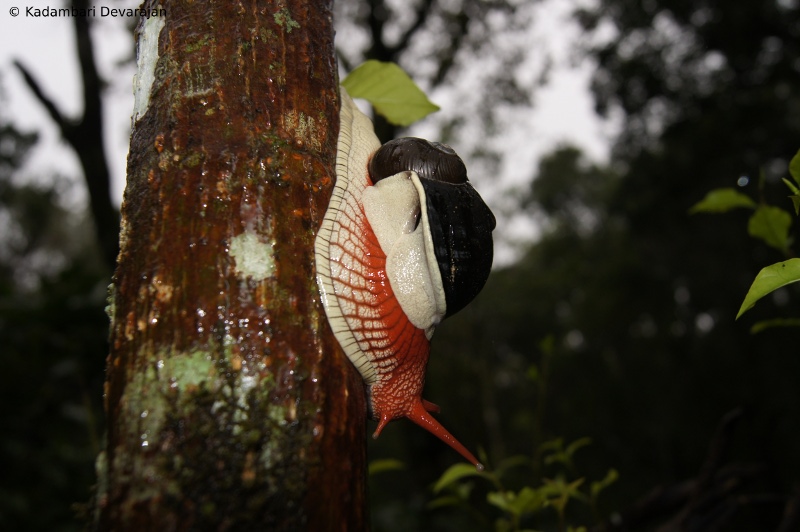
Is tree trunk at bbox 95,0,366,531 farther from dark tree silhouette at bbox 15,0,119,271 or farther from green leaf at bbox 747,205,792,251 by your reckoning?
dark tree silhouette at bbox 15,0,119,271

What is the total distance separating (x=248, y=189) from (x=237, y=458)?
40cm

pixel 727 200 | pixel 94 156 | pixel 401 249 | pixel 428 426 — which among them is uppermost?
pixel 94 156

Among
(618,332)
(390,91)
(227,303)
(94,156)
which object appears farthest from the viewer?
(618,332)

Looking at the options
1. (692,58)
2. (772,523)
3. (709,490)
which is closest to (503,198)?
(692,58)

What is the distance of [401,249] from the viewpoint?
3.52 feet

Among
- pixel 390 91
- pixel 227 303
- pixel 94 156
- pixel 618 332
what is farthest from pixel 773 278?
pixel 618 332

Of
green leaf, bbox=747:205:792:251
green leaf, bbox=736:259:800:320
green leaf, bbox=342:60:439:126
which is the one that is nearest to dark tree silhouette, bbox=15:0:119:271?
green leaf, bbox=342:60:439:126

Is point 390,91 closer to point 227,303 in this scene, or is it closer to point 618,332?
point 227,303

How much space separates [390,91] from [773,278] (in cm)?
102

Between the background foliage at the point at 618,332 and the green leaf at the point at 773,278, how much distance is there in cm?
76

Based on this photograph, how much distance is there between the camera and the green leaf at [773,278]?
0.84m

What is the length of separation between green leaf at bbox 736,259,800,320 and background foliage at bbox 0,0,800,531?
0.76m

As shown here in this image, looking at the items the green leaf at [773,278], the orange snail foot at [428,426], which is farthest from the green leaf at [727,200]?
the orange snail foot at [428,426]

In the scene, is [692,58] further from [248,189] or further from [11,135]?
[11,135]
